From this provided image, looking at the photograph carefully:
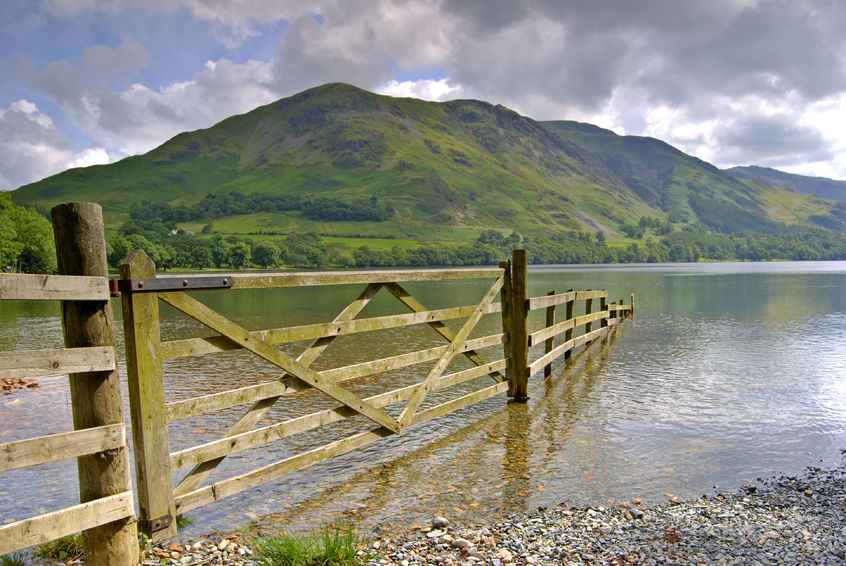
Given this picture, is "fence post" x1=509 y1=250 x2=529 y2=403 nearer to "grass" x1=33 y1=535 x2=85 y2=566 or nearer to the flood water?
the flood water

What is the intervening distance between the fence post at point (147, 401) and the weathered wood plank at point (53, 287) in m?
0.62

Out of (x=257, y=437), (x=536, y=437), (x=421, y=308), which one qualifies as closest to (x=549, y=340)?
(x=536, y=437)

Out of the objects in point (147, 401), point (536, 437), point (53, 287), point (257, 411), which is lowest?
point (536, 437)

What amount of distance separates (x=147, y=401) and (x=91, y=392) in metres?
0.86

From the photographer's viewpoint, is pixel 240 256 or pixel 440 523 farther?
pixel 240 256

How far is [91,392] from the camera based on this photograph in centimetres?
547

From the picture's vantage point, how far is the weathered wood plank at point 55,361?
4875 mm

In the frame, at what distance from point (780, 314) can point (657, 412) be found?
32.9 meters

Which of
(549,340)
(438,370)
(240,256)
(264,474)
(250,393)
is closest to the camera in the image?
(250,393)

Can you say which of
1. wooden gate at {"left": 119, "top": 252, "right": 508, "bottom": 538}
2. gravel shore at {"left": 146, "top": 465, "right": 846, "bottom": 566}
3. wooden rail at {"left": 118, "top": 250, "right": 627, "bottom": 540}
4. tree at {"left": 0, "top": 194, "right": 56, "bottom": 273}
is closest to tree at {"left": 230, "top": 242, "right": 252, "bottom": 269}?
tree at {"left": 0, "top": 194, "right": 56, "bottom": 273}

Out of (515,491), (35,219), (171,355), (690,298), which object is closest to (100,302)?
A: (171,355)

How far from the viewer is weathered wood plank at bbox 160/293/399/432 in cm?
664

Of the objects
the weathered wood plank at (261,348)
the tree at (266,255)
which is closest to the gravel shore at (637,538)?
the weathered wood plank at (261,348)

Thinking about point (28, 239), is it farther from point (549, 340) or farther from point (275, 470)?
point (275, 470)
